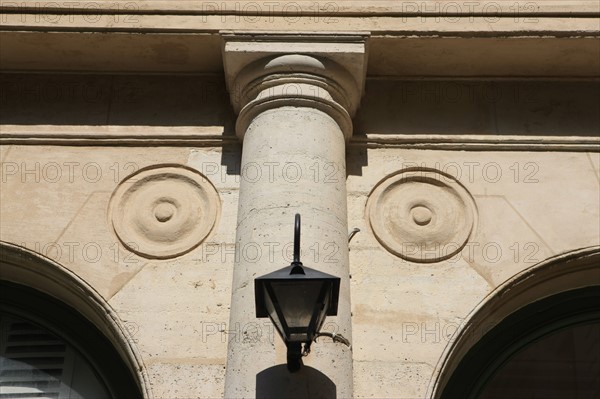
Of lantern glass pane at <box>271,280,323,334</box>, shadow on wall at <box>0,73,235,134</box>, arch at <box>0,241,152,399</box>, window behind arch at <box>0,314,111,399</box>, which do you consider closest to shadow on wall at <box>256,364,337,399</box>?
lantern glass pane at <box>271,280,323,334</box>

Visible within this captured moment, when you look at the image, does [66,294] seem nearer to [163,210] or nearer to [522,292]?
[163,210]

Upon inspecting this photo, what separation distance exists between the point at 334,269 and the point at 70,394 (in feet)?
6.17

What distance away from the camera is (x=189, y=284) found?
22.4 ft

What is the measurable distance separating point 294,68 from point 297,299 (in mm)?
2032

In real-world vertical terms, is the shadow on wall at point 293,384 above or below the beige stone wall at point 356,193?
below

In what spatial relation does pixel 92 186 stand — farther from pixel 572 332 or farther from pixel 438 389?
pixel 572 332

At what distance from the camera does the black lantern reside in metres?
5.53

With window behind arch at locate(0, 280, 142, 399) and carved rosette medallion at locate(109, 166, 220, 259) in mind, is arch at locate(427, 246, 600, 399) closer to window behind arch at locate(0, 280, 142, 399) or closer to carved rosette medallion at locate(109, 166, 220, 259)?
carved rosette medallion at locate(109, 166, 220, 259)

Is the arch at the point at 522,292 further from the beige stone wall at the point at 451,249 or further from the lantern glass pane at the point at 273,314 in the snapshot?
the lantern glass pane at the point at 273,314

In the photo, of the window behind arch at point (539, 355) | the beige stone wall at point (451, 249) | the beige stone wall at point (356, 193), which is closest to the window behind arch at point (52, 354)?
the beige stone wall at point (356, 193)

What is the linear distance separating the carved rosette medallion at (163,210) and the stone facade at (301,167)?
12mm

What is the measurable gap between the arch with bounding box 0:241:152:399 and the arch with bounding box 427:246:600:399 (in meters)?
1.76

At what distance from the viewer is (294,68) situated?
23.4 ft

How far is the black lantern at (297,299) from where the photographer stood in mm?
5527
